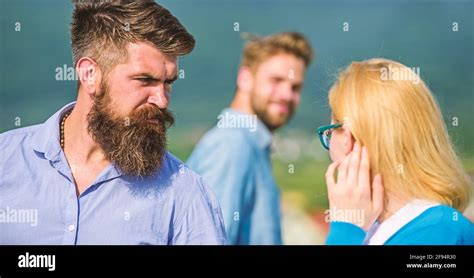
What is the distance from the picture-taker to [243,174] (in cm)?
438

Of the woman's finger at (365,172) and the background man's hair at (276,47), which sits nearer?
the woman's finger at (365,172)

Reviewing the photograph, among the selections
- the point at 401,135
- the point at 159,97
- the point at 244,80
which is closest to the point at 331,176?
the point at 401,135

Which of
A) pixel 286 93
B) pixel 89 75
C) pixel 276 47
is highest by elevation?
pixel 276 47

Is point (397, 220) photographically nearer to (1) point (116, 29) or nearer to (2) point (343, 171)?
(2) point (343, 171)

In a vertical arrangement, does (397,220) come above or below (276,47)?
below

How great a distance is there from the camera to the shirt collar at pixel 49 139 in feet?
12.8

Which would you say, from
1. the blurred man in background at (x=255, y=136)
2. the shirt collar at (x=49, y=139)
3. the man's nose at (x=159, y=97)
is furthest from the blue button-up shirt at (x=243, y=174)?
the shirt collar at (x=49, y=139)

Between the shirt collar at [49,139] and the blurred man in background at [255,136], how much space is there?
2.46 ft

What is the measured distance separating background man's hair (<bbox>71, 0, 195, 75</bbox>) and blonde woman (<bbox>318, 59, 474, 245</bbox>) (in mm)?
931

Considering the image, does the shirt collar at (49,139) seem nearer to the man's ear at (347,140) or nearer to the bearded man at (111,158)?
the bearded man at (111,158)

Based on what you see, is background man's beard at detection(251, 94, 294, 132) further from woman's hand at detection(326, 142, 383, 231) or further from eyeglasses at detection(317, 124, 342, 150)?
woman's hand at detection(326, 142, 383, 231)

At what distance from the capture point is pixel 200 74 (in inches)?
167

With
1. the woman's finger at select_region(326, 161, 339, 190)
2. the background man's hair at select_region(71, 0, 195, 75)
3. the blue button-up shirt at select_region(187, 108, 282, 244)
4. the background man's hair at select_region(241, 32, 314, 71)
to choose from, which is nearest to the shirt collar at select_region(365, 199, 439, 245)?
the woman's finger at select_region(326, 161, 339, 190)

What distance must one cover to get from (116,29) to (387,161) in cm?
150
